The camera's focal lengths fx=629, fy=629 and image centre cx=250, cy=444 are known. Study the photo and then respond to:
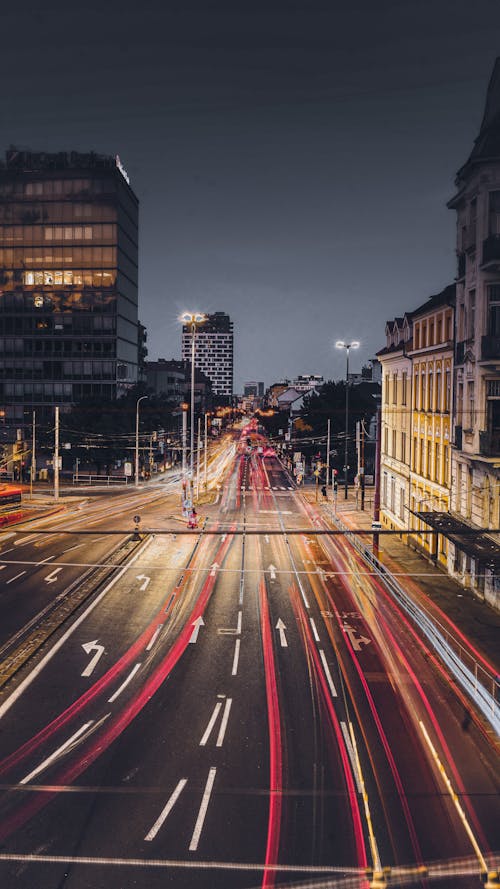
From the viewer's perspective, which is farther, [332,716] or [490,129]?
[490,129]

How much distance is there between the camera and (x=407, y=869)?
1162 centimetres

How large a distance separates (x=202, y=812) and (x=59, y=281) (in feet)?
372

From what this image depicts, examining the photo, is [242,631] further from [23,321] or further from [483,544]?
[23,321]

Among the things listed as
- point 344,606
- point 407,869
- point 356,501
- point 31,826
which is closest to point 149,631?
point 344,606

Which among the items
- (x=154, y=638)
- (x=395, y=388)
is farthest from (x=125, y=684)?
(x=395, y=388)

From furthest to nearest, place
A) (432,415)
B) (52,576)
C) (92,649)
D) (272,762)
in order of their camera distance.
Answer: (432,415)
(52,576)
(92,649)
(272,762)

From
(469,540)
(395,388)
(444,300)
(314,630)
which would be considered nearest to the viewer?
(314,630)

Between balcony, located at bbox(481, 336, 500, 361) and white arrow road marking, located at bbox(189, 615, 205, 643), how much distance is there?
18.4 meters

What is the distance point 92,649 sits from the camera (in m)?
23.1

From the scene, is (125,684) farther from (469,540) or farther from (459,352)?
(459,352)

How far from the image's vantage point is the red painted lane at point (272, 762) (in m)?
11.8

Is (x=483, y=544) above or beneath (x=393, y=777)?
above

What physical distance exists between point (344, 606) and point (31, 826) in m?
18.8

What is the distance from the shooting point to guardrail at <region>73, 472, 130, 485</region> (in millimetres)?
80256
